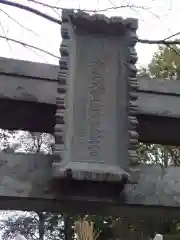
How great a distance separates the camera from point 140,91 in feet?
5.63

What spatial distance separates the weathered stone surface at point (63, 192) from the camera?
4.94ft

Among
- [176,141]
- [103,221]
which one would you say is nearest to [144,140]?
[176,141]

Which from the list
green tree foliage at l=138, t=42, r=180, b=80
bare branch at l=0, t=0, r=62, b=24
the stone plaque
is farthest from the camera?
green tree foliage at l=138, t=42, r=180, b=80

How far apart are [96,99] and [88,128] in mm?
97

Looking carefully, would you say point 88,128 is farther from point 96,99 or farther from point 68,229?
point 68,229

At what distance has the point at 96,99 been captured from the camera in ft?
5.09

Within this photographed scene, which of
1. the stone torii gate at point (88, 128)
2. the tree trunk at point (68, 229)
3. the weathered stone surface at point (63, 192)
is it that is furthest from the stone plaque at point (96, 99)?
the tree trunk at point (68, 229)

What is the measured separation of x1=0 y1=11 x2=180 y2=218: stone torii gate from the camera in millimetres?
1480

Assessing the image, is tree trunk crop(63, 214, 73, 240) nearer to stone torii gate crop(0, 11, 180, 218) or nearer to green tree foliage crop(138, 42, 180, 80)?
green tree foliage crop(138, 42, 180, 80)

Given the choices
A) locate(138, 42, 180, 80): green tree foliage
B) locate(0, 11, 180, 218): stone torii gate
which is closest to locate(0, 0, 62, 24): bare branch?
locate(0, 11, 180, 218): stone torii gate

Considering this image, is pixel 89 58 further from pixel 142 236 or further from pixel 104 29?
pixel 142 236

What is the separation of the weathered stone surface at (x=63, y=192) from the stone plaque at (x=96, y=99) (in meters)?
0.11

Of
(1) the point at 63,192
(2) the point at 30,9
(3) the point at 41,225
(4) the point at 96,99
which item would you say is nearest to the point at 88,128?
(4) the point at 96,99

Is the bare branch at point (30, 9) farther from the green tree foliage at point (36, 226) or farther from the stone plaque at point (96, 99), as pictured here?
the green tree foliage at point (36, 226)
